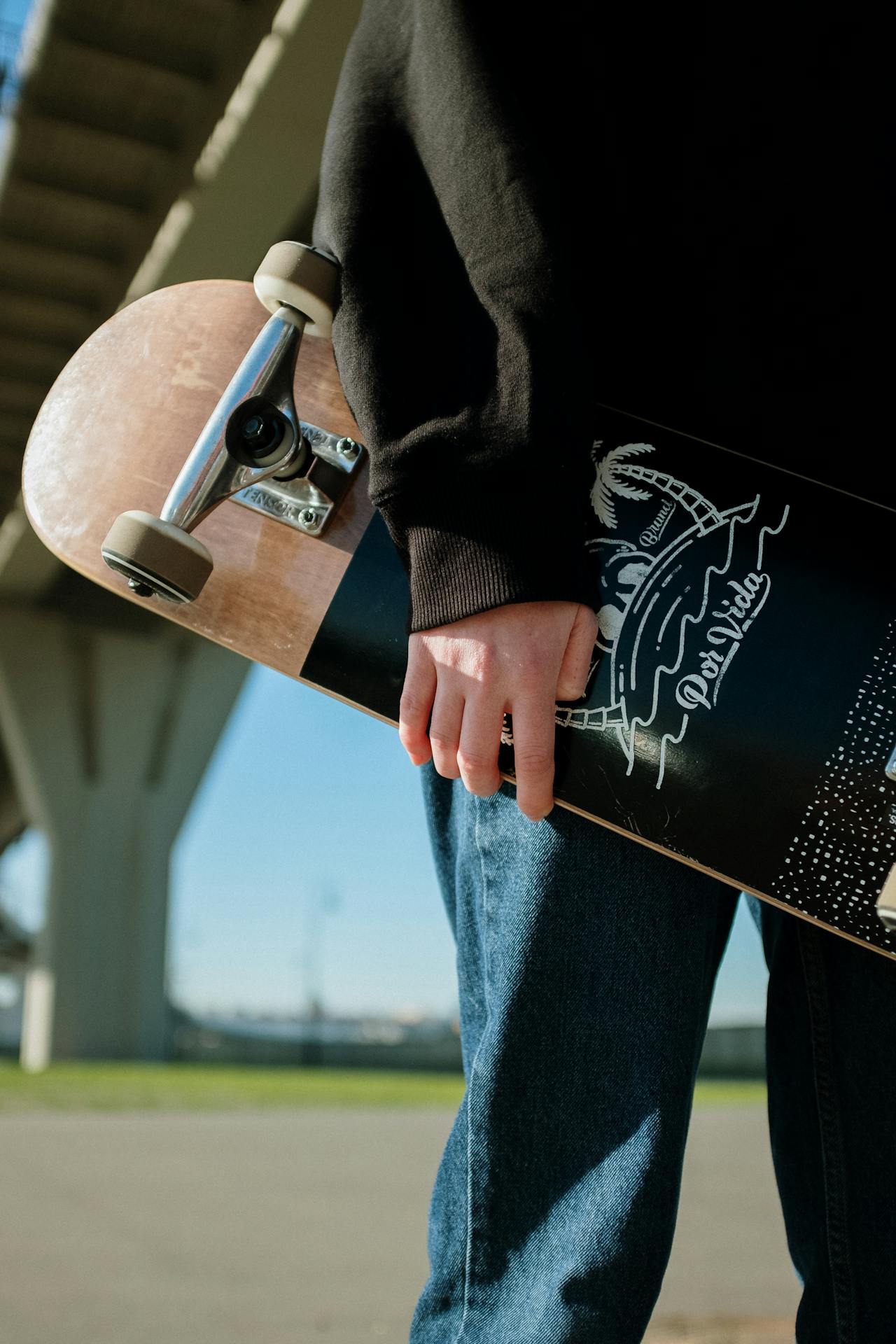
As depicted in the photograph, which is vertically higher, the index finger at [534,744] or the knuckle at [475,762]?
the index finger at [534,744]

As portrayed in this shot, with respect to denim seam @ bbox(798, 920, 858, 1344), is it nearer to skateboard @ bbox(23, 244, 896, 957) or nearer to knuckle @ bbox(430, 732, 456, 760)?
skateboard @ bbox(23, 244, 896, 957)

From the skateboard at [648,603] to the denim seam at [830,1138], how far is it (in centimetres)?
13

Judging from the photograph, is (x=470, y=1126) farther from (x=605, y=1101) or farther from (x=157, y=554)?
(x=157, y=554)

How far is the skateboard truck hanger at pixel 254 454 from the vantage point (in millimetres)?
1220

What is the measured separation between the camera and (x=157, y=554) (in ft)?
3.98

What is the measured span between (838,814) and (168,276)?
10645mm

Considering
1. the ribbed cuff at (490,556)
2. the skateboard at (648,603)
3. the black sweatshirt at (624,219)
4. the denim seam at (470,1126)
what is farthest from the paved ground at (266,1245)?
the black sweatshirt at (624,219)

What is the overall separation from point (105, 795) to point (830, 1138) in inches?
869

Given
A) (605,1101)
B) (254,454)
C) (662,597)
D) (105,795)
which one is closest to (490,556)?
(662,597)

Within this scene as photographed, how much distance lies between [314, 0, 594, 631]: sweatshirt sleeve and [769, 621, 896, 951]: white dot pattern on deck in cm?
32

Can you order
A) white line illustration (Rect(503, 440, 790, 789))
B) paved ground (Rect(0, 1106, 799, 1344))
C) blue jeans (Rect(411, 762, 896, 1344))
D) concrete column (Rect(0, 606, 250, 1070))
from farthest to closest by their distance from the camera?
concrete column (Rect(0, 606, 250, 1070)) → paved ground (Rect(0, 1106, 799, 1344)) → white line illustration (Rect(503, 440, 790, 789)) → blue jeans (Rect(411, 762, 896, 1344))

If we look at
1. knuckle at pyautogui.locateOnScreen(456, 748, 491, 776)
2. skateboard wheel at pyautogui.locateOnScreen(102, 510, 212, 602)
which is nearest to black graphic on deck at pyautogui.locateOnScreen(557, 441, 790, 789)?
knuckle at pyautogui.locateOnScreen(456, 748, 491, 776)

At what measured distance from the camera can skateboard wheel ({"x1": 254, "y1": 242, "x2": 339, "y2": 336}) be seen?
48.1 inches

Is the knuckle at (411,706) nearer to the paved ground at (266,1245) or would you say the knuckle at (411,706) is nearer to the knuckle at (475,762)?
the knuckle at (475,762)
